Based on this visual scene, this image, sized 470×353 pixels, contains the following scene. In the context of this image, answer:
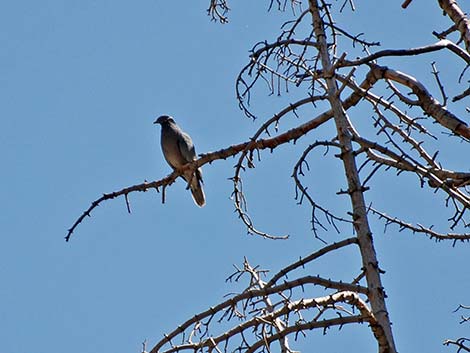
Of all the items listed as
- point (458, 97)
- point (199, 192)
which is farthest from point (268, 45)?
point (199, 192)

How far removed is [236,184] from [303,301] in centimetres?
134

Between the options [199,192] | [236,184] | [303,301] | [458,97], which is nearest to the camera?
[303,301]

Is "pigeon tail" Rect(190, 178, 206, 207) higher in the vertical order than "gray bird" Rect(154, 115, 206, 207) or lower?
lower

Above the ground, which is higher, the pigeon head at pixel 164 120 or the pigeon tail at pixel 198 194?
the pigeon head at pixel 164 120

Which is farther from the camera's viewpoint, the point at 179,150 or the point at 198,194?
the point at 179,150

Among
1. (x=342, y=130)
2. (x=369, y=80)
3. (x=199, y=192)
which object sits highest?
(x=199, y=192)

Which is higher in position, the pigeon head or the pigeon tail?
the pigeon head

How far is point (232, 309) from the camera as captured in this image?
4.23m

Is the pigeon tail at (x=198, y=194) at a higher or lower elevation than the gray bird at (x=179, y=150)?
lower

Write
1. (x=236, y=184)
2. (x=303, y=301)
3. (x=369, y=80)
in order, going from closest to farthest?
(x=303, y=301) → (x=369, y=80) → (x=236, y=184)

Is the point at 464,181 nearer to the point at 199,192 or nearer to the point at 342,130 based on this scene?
the point at 342,130

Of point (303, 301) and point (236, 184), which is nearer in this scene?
point (303, 301)

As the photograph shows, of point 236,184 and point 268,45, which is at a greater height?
point 268,45

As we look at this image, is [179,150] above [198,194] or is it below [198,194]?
above
